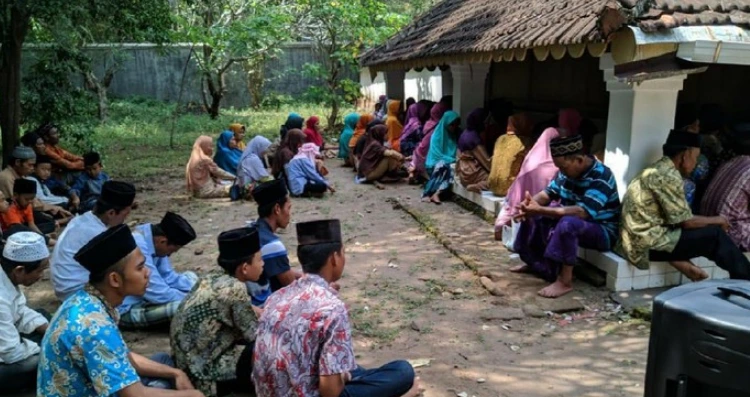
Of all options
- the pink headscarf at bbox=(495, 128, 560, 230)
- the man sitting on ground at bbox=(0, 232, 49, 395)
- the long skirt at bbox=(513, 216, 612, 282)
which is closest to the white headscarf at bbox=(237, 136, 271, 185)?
the pink headscarf at bbox=(495, 128, 560, 230)

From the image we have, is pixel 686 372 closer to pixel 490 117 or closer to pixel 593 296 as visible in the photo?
pixel 593 296

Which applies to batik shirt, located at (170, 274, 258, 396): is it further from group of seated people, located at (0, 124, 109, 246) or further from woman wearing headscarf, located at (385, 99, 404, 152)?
woman wearing headscarf, located at (385, 99, 404, 152)

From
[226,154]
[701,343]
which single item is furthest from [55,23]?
[701,343]

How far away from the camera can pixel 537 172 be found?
6.07m

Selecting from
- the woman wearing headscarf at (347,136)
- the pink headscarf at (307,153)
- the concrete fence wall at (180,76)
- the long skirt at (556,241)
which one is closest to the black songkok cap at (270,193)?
the long skirt at (556,241)

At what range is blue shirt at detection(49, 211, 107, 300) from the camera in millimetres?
4496

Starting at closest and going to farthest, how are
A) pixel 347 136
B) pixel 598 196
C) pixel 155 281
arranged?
pixel 155 281, pixel 598 196, pixel 347 136

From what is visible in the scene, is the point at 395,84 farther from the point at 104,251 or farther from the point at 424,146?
the point at 104,251

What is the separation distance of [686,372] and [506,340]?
2.89 meters

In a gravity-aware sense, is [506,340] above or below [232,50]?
below

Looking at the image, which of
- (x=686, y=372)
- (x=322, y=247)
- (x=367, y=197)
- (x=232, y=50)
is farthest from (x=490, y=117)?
(x=232, y=50)

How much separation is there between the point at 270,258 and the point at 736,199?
3.91 m

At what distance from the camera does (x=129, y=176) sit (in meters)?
11.2

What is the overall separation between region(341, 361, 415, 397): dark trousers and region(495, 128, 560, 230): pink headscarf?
10.2 ft
